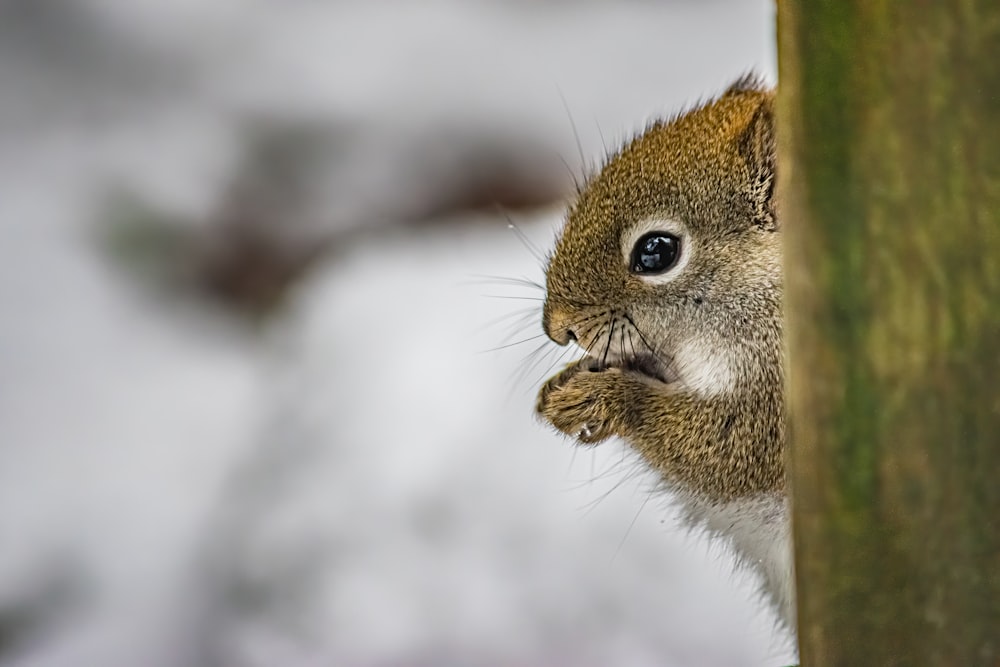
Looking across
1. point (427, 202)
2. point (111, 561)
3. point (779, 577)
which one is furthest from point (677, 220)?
point (111, 561)

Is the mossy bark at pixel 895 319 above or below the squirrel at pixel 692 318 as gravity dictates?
below

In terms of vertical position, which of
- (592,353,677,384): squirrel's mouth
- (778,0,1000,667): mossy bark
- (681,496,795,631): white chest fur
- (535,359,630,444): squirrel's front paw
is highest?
(592,353,677,384): squirrel's mouth

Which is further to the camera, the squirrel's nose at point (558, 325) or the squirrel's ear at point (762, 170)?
the squirrel's nose at point (558, 325)

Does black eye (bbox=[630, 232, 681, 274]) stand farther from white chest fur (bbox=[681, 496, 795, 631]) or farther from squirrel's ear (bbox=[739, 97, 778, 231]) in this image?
white chest fur (bbox=[681, 496, 795, 631])

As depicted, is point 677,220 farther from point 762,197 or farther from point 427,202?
point 427,202

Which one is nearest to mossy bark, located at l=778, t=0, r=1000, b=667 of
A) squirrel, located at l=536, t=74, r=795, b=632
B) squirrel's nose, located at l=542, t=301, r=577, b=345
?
squirrel, located at l=536, t=74, r=795, b=632

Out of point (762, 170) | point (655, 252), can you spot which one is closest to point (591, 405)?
point (655, 252)

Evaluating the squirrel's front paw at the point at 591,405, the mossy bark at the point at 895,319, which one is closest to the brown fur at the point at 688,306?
the squirrel's front paw at the point at 591,405

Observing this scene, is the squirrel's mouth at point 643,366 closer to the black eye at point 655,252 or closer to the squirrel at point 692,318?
the squirrel at point 692,318

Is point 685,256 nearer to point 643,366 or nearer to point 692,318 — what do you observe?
point 692,318
